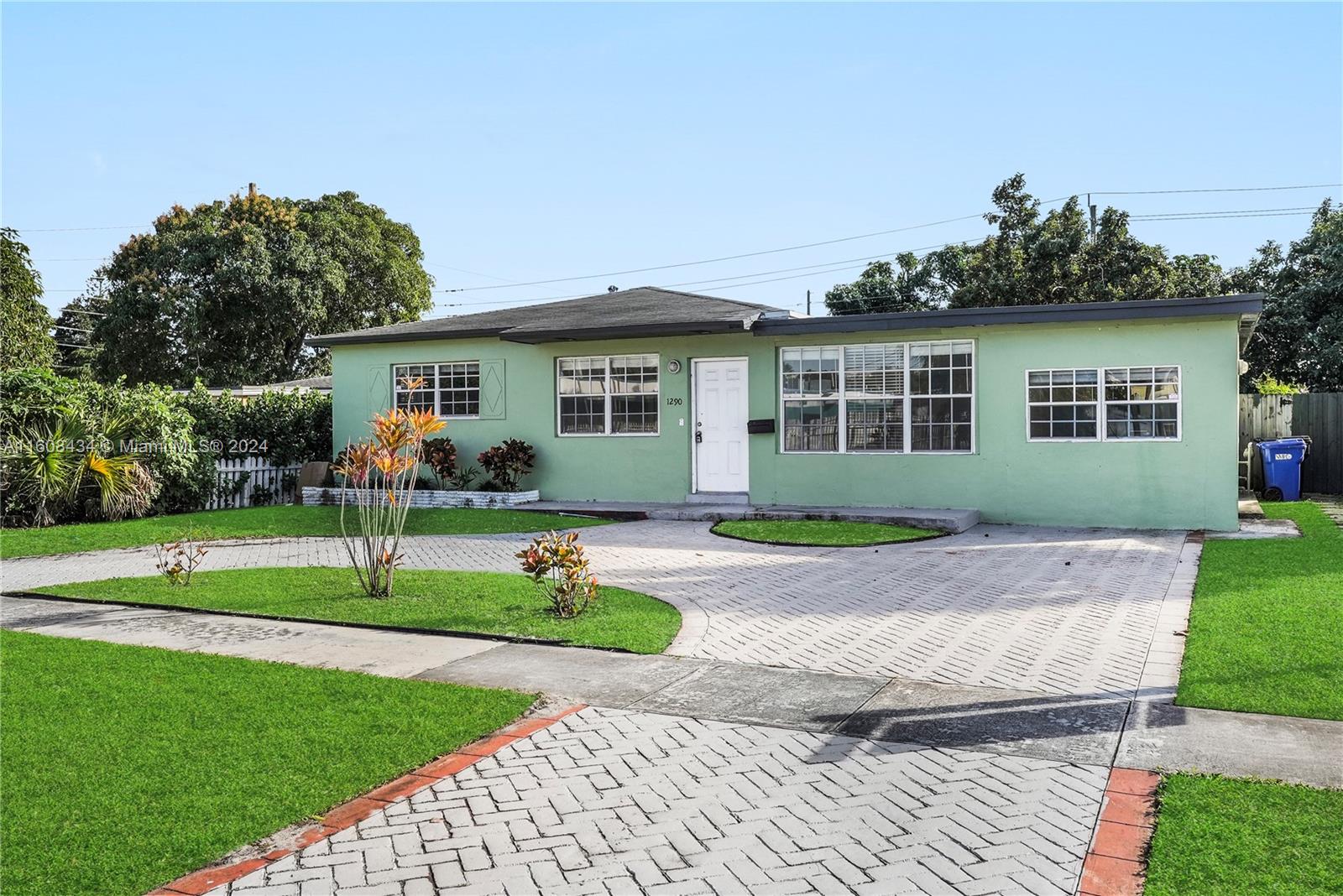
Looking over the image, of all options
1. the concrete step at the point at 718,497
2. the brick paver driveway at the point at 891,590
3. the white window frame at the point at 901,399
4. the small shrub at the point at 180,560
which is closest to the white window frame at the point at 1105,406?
the white window frame at the point at 901,399

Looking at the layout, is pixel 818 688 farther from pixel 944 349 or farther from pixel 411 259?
pixel 411 259

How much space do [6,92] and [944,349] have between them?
12.5 meters

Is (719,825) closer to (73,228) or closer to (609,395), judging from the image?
(609,395)

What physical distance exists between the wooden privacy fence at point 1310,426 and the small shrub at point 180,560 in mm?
18957

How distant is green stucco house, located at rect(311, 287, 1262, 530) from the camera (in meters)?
13.5

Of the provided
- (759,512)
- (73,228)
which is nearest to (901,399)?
(759,512)

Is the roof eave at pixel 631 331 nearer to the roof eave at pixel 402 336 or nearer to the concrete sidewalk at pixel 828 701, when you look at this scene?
the roof eave at pixel 402 336

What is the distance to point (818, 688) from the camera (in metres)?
5.73

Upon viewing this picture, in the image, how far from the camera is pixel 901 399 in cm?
1501

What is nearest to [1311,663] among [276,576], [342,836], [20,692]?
[342,836]

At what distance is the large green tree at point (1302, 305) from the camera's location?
2509 cm

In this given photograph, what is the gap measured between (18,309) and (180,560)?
21.7 m

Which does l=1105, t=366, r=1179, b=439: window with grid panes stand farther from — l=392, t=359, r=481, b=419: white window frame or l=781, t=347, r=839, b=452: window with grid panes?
l=392, t=359, r=481, b=419: white window frame

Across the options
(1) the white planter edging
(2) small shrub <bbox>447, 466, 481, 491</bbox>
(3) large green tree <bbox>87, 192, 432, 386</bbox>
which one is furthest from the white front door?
(3) large green tree <bbox>87, 192, 432, 386</bbox>
